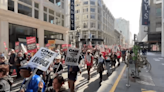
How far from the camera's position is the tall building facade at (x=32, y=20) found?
12150mm

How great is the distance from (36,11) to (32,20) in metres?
2.37

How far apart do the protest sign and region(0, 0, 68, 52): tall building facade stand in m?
11.7

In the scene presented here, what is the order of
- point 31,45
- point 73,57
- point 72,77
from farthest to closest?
point 31,45
point 73,57
point 72,77

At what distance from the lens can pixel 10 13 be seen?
1240 cm

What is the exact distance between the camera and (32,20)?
15219mm

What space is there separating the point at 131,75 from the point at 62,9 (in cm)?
1831

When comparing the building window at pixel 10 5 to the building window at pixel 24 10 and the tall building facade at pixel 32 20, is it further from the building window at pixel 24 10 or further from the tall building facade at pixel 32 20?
the building window at pixel 24 10

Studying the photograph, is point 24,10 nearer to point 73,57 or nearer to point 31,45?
point 31,45

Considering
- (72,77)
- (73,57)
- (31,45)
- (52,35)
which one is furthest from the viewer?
(52,35)

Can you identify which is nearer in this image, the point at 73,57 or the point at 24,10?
the point at 73,57

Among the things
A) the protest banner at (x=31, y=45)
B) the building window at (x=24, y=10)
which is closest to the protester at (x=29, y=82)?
the protest banner at (x=31, y=45)

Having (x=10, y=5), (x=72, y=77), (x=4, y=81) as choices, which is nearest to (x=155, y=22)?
(x=10, y=5)

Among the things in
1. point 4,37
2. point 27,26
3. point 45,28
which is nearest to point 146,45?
point 45,28

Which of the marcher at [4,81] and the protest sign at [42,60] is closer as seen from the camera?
the marcher at [4,81]
